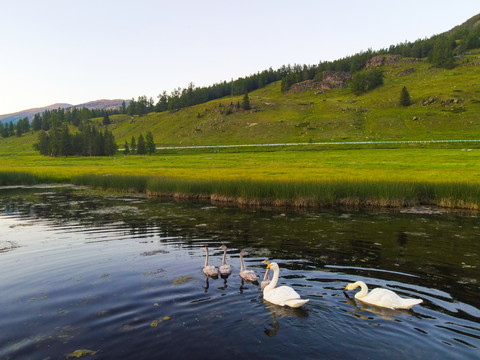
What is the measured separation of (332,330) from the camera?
9742 mm

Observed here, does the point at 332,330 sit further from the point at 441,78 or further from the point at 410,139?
the point at 441,78

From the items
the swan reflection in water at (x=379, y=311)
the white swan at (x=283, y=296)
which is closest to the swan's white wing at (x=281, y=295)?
the white swan at (x=283, y=296)

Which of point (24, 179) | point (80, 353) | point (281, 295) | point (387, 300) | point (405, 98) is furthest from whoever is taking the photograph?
point (405, 98)

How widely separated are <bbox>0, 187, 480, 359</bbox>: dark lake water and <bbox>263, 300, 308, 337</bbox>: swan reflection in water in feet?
0.13

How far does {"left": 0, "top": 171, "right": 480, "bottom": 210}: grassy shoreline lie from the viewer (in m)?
31.3

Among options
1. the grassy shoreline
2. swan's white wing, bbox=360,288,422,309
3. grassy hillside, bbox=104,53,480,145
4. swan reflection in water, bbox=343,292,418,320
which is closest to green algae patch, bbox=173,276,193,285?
swan reflection in water, bbox=343,292,418,320

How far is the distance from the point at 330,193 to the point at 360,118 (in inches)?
4634

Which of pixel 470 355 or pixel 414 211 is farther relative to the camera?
pixel 414 211

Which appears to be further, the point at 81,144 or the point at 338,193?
the point at 81,144

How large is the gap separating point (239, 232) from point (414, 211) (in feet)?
56.4

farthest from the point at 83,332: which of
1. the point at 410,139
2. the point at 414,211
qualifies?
the point at 410,139

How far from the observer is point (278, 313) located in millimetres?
10875

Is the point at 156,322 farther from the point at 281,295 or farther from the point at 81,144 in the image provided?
the point at 81,144

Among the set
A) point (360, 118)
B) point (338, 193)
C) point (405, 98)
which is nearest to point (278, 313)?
point (338, 193)
